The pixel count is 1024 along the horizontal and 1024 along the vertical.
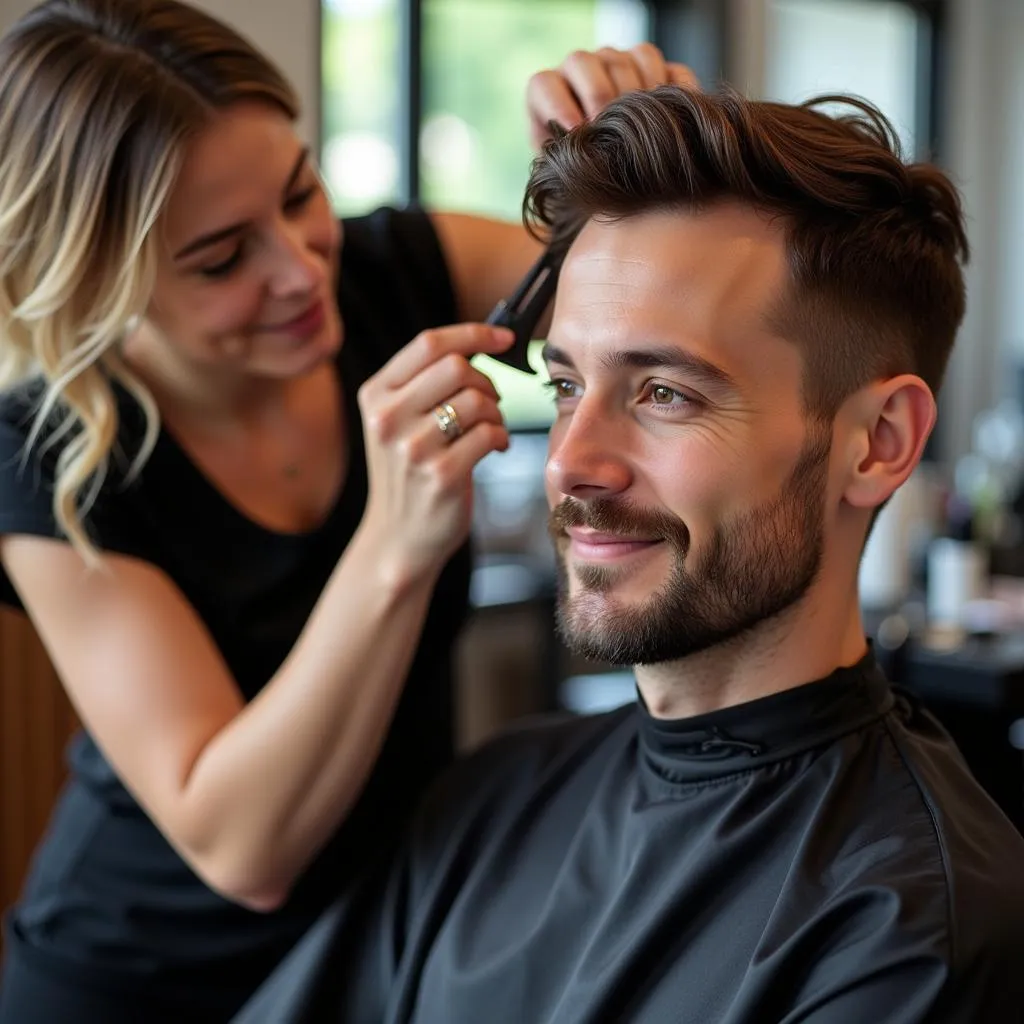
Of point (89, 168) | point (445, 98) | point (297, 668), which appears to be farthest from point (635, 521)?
point (445, 98)

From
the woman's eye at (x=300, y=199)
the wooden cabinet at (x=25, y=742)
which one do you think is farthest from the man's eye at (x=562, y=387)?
the wooden cabinet at (x=25, y=742)

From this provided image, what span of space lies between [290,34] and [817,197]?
186cm

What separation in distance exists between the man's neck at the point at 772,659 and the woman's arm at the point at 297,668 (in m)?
0.26

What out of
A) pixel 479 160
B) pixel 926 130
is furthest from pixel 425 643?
pixel 926 130

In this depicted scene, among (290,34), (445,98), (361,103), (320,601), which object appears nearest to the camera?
(320,601)

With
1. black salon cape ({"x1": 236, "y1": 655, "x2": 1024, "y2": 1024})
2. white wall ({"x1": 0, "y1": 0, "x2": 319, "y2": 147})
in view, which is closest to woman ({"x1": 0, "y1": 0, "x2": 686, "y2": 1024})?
black salon cape ({"x1": 236, "y1": 655, "x2": 1024, "y2": 1024})

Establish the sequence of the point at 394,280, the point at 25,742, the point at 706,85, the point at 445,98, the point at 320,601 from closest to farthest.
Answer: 1. the point at 320,601
2. the point at 394,280
3. the point at 706,85
4. the point at 25,742
5. the point at 445,98

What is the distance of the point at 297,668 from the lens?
1.40m

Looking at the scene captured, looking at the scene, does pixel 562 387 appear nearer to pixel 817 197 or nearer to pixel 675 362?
pixel 675 362

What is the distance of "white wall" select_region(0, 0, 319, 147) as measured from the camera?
2.73 metres

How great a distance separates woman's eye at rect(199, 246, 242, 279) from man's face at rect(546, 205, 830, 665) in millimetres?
404

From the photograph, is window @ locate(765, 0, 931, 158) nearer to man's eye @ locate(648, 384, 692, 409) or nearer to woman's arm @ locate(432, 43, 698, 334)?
woman's arm @ locate(432, 43, 698, 334)

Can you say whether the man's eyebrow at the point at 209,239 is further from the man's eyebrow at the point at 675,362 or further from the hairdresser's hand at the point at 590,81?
the man's eyebrow at the point at 675,362

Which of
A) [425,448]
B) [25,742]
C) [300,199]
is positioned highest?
[300,199]
